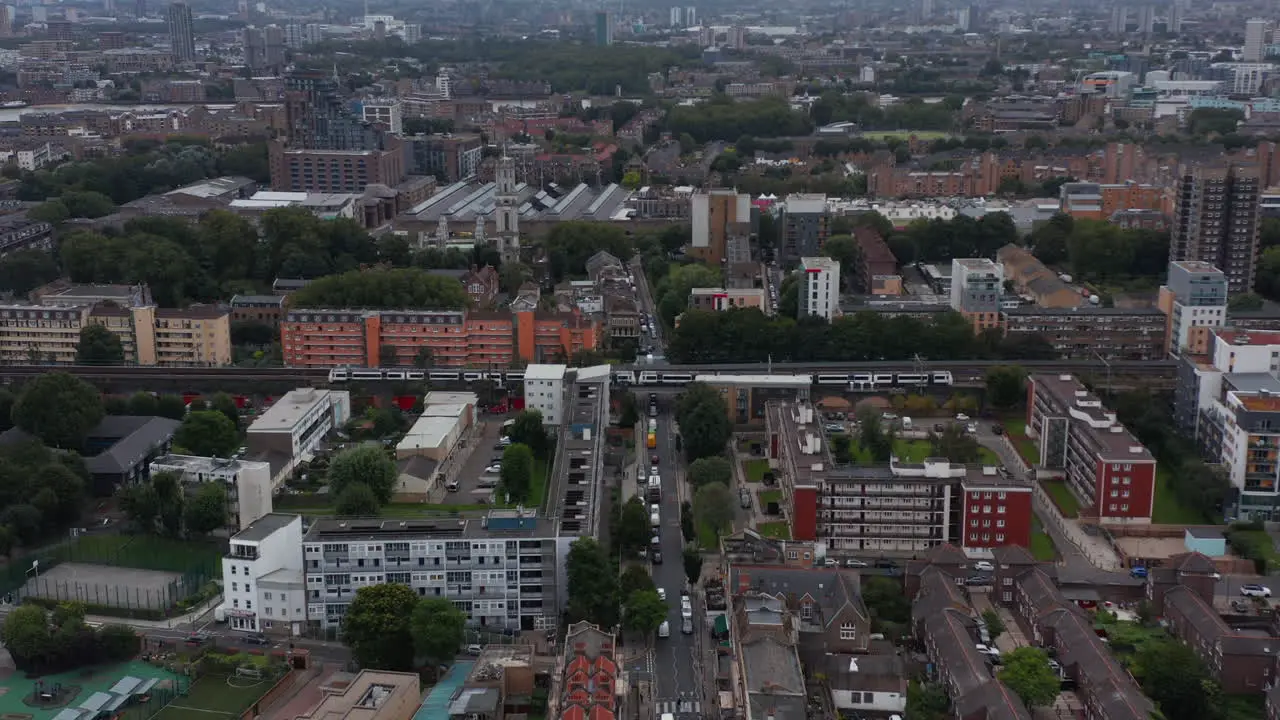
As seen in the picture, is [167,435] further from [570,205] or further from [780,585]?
[570,205]

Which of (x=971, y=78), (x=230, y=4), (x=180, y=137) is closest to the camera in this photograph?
(x=180, y=137)

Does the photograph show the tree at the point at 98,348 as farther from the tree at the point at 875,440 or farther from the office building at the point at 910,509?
→ the office building at the point at 910,509

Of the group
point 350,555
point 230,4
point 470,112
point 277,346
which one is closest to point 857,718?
point 350,555

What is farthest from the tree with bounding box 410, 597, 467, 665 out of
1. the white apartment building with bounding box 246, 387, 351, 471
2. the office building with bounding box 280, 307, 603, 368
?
the office building with bounding box 280, 307, 603, 368

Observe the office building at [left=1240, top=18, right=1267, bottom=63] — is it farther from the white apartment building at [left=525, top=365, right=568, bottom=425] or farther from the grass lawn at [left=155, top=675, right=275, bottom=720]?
the grass lawn at [left=155, top=675, right=275, bottom=720]

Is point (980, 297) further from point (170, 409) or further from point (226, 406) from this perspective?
point (170, 409)

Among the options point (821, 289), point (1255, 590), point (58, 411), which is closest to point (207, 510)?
point (58, 411)

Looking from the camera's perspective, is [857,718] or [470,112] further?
[470,112]

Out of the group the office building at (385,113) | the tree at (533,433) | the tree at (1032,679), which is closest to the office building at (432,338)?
the tree at (533,433)
